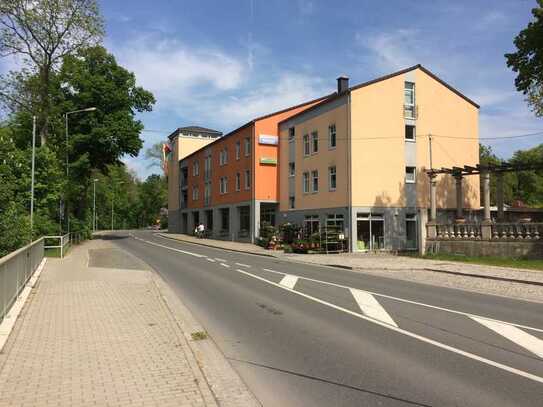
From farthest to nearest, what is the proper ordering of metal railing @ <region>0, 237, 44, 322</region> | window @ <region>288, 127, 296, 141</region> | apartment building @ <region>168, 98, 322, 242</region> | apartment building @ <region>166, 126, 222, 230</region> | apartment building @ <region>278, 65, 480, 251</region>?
apartment building @ <region>166, 126, 222, 230</region> → apartment building @ <region>168, 98, 322, 242</region> → window @ <region>288, 127, 296, 141</region> → apartment building @ <region>278, 65, 480, 251</region> → metal railing @ <region>0, 237, 44, 322</region>

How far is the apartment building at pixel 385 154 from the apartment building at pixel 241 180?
5.44 metres

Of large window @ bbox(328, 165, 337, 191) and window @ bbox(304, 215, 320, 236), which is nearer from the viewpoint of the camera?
large window @ bbox(328, 165, 337, 191)

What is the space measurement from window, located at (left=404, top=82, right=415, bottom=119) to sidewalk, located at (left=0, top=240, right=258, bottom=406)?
2683 centimetres

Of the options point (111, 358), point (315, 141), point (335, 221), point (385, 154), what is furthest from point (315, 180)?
point (111, 358)

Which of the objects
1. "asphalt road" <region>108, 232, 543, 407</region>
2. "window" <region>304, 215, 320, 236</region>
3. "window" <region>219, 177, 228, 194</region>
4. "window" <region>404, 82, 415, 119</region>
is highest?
"window" <region>404, 82, 415, 119</region>

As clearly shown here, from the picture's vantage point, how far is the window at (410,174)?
33.2 m

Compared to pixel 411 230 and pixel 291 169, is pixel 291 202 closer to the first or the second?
pixel 291 169

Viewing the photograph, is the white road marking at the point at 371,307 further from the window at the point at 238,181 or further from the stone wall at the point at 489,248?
the window at the point at 238,181

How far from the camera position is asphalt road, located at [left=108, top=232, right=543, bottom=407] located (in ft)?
17.3

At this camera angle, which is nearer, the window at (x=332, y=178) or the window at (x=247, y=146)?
the window at (x=332, y=178)

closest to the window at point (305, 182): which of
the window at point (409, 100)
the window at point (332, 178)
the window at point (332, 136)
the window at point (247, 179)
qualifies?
the window at point (332, 178)

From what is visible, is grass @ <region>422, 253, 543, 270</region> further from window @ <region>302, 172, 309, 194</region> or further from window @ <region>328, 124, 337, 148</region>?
window @ <region>302, 172, 309, 194</region>

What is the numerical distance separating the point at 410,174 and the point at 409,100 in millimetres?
5096

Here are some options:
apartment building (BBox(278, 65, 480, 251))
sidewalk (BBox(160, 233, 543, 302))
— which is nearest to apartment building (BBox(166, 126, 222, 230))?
apartment building (BBox(278, 65, 480, 251))
